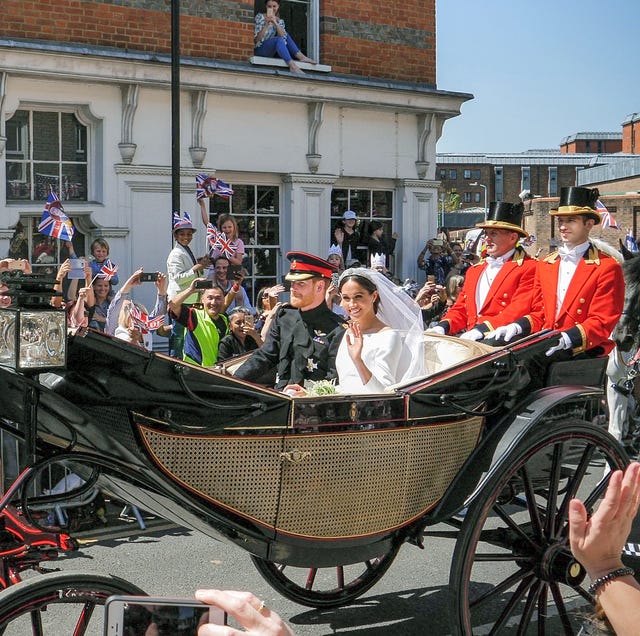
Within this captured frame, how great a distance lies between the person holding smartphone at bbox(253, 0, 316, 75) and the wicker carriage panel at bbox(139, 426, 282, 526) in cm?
962

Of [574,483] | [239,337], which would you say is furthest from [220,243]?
[574,483]

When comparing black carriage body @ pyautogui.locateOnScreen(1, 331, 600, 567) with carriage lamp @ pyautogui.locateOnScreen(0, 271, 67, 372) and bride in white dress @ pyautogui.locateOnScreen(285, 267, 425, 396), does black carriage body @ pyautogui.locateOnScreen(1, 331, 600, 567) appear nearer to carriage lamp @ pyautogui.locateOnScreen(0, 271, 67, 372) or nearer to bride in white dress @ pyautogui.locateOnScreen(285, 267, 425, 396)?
carriage lamp @ pyautogui.locateOnScreen(0, 271, 67, 372)

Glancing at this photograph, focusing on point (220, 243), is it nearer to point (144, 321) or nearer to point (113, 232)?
point (113, 232)

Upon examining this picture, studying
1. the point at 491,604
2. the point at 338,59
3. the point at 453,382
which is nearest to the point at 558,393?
the point at 453,382

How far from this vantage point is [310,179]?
41.8 ft

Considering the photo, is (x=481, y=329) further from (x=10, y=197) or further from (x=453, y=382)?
(x=10, y=197)

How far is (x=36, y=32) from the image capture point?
10.6 meters

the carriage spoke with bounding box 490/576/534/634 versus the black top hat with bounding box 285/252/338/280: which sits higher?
the black top hat with bounding box 285/252/338/280

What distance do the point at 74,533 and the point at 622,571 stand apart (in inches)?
180

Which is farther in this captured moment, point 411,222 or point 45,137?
point 411,222

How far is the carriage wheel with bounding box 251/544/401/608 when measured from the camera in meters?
4.52

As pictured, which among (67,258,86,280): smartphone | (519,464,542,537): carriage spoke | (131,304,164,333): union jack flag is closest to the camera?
(519,464,542,537): carriage spoke

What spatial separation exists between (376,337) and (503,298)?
52.3 inches

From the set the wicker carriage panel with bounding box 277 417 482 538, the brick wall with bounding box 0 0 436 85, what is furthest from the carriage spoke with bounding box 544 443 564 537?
the brick wall with bounding box 0 0 436 85
